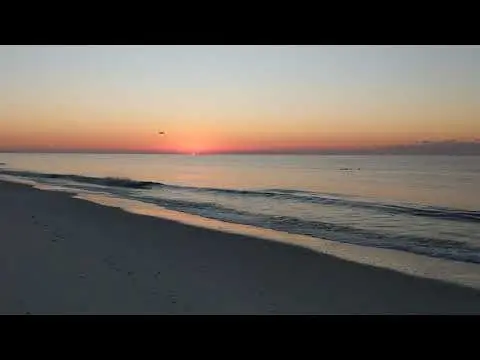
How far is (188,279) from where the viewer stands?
247 inches

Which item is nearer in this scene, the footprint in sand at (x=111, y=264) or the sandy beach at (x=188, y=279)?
the sandy beach at (x=188, y=279)

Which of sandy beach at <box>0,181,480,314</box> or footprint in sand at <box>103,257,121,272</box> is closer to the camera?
sandy beach at <box>0,181,480,314</box>

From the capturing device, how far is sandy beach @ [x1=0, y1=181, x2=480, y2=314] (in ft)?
16.8

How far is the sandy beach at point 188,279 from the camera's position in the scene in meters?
5.12

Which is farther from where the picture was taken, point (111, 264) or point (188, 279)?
point (111, 264)

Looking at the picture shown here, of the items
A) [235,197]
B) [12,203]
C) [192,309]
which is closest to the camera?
[192,309]
